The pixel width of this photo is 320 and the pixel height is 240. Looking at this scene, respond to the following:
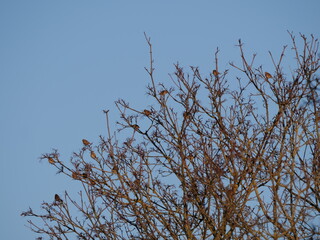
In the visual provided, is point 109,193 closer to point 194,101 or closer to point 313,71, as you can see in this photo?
point 194,101

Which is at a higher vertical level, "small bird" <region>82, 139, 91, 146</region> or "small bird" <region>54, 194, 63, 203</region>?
"small bird" <region>82, 139, 91, 146</region>

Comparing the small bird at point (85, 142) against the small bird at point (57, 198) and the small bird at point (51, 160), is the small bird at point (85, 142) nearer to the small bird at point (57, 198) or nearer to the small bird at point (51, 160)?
the small bird at point (51, 160)

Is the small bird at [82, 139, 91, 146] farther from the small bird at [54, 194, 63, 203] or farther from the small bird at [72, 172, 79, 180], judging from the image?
the small bird at [54, 194, 63, 203]

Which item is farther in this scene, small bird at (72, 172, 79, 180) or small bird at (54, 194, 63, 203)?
small bird at (54, 194, 63, 203)

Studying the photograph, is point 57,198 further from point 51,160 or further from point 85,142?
point 85,142

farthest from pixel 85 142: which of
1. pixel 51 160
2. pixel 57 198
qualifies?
pixel 57 198

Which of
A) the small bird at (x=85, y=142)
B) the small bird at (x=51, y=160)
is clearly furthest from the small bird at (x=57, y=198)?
the small bird at (x=85, y=142)

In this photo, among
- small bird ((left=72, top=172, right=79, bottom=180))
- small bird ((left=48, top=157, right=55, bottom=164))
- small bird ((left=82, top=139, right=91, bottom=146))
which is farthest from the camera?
small bird ((left=82, top=139, right=91, bottom=146))

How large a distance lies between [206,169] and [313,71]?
1.44 meters

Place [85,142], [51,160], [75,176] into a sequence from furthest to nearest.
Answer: [85,142] → [51,160] → [75,176]

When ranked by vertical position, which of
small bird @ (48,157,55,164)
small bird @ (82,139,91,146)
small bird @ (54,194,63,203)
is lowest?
small bird @ (54,194,63,203)

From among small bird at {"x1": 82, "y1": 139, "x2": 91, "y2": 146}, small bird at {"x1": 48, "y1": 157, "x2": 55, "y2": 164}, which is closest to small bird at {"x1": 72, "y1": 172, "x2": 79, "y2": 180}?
small bird at {"x1": 48, "y1": 157, "x2": 55, "y2": 164}

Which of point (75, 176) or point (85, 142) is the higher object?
point (85, 142)

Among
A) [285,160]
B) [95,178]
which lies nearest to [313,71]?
[285,160]
